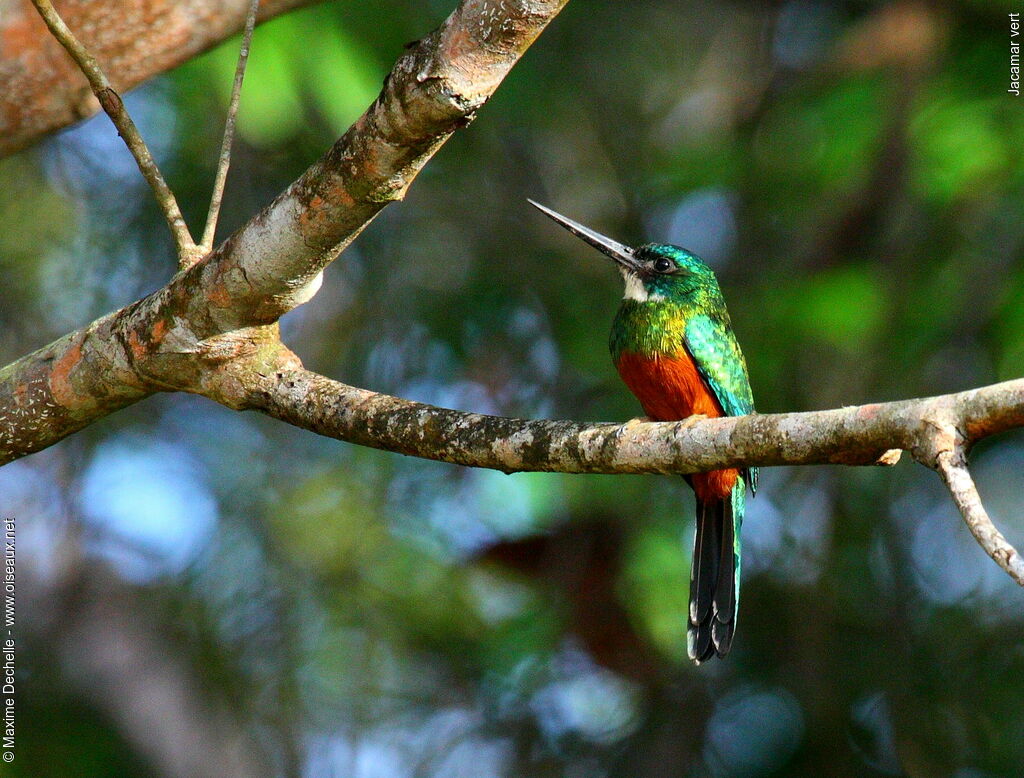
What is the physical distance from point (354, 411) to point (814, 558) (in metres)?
3.07

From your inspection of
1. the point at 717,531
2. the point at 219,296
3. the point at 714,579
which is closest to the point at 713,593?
the point at 714,579

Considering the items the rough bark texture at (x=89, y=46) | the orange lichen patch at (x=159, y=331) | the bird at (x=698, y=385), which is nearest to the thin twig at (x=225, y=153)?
the orange lichen patch at (x=159, y=331)

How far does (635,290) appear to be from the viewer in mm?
3998

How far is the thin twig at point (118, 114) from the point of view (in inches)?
91.2

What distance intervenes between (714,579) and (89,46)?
7.44 ft

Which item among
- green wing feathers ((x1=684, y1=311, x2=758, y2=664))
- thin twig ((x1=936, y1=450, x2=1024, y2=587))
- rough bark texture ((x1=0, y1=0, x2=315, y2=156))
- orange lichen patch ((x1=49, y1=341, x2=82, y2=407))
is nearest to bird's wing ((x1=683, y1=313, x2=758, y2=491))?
green wing feathers ((x1=684, y1=311, x2=758, y2=664))

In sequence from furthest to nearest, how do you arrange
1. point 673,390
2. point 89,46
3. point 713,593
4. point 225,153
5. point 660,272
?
A: point 660,272 < point 673,390 < point 713,593 < point 89,46 < point 225,153

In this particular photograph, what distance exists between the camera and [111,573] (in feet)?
17.7

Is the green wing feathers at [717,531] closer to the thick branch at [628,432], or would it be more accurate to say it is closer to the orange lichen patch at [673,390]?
the orange lichen patch at [673,390]

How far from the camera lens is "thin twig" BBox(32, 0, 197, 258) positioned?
2.32 m

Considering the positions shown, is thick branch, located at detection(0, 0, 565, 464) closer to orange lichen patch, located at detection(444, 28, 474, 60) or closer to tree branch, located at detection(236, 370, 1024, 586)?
orange lichen patch, located at detection(444, 28, 474, 60)

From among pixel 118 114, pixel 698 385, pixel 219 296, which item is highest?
pixel 118 114

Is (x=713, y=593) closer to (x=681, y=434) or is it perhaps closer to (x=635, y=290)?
(x=635, y=290)

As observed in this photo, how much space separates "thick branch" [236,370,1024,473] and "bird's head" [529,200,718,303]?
1.77m
